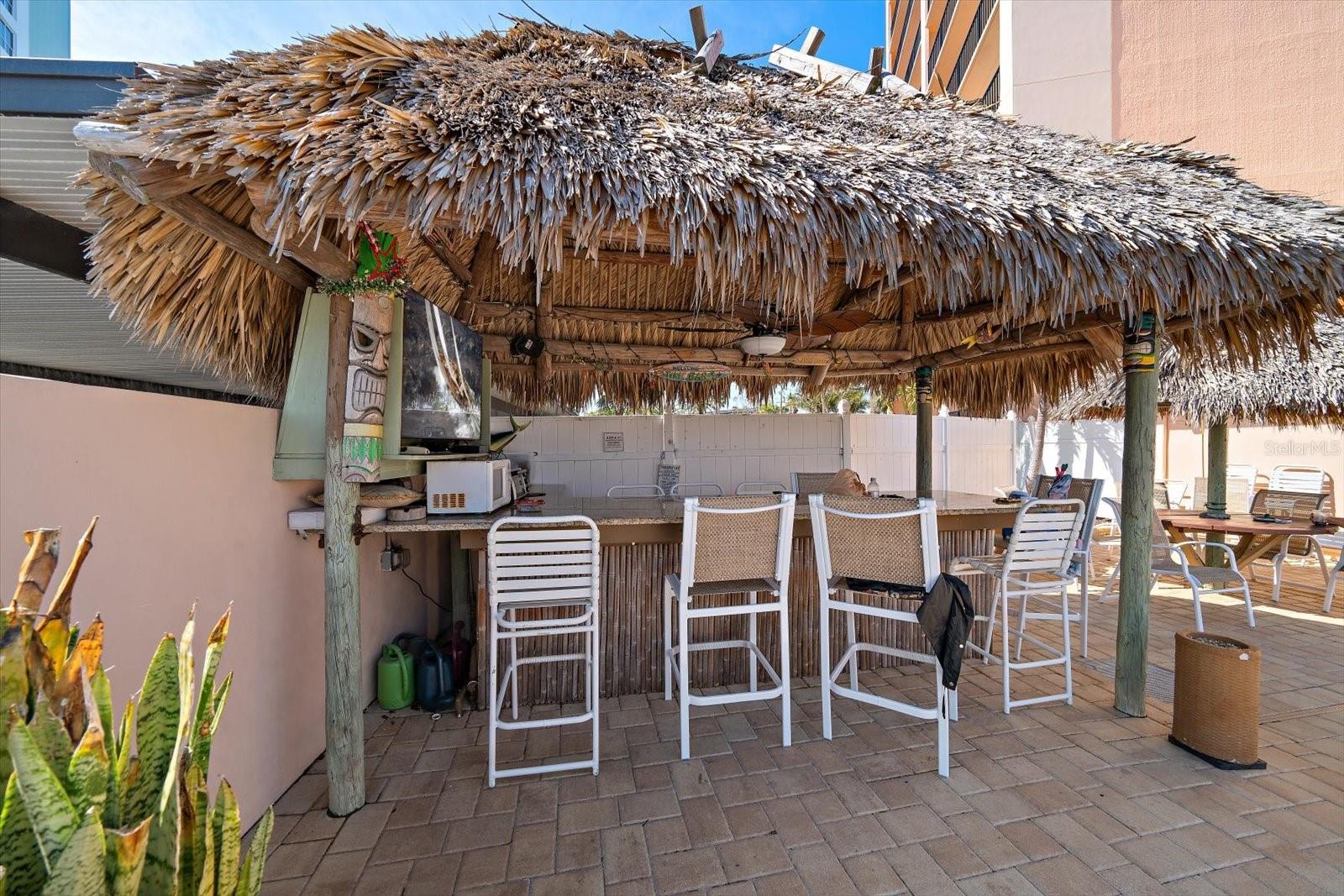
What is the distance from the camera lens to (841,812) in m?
2.22

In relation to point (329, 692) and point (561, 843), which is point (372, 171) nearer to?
point (329, 692)

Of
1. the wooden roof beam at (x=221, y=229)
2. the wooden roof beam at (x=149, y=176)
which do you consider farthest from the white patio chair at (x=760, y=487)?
the wooden roof beam at (x=149, y=176)

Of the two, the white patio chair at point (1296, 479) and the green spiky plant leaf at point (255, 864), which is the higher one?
the white patio chair at point (1296, 479)

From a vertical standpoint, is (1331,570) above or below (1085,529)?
below

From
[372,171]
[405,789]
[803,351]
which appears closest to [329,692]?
[405,789]

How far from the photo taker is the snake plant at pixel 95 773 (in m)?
0.77

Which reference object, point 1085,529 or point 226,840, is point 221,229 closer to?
point 226,840

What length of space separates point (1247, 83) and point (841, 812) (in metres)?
15.0

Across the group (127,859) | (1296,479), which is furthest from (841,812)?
(1296,479)

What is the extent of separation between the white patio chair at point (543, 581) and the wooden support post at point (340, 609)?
554 millimetres

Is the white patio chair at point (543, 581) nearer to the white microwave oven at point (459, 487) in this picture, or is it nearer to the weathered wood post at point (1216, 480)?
the white microwave oven at point (459, 487)

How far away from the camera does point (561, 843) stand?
2057 millimetres

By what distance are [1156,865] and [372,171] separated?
3.74m

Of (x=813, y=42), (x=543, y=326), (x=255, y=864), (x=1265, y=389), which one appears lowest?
(x=255, y=864)
